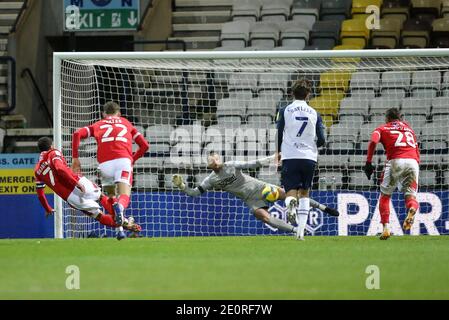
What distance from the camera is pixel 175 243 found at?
1310 cm

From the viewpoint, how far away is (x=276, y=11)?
22.7 metres

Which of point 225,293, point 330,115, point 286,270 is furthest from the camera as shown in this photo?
point 330,115

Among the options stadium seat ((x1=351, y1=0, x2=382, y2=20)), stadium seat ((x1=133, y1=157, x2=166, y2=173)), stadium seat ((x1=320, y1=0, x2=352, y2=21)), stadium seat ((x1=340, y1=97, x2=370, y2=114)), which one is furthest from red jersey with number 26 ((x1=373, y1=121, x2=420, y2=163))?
stadium seat ((x1=320, y1=0, x2=352, y2=21))

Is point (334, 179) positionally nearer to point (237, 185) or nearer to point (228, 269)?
point (237, 185)

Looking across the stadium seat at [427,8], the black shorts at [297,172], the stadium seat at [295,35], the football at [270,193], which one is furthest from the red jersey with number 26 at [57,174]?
the stadium seat at [427,8]

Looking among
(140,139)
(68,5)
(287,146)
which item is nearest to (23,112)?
(68,5)

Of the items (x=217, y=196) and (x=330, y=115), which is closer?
(x=217, y=196)

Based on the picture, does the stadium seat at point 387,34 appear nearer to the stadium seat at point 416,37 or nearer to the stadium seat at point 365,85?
the stadium seat at point 416,37

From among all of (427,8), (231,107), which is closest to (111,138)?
(231,107)

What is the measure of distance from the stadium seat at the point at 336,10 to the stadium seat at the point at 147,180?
6218 mm

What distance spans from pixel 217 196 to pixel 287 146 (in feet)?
15.0

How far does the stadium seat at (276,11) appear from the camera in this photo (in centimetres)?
2270

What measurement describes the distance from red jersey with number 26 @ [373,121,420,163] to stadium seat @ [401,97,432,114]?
3391mm
